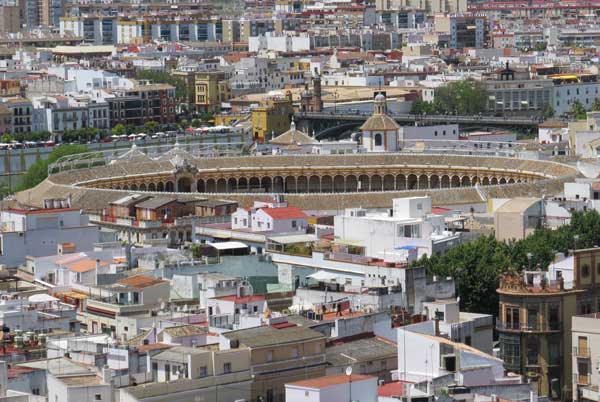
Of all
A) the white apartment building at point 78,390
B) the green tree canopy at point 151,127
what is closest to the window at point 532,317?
the white apartment building at point 78,390

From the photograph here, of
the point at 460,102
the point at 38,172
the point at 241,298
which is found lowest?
the point at 460,102

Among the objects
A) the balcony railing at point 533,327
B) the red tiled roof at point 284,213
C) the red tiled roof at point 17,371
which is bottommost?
the red tiled roof at point 284,213

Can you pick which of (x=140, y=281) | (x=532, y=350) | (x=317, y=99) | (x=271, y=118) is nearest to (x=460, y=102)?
(x=317, y=99)

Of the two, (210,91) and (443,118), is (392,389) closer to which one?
(443,118)

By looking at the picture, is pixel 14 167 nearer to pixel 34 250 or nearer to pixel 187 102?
pixel 187 102

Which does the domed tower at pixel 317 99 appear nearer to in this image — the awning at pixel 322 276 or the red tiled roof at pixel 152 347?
the awning at pixel 322 276

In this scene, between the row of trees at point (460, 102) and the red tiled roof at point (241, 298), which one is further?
the row of trees at point (460, 102)
